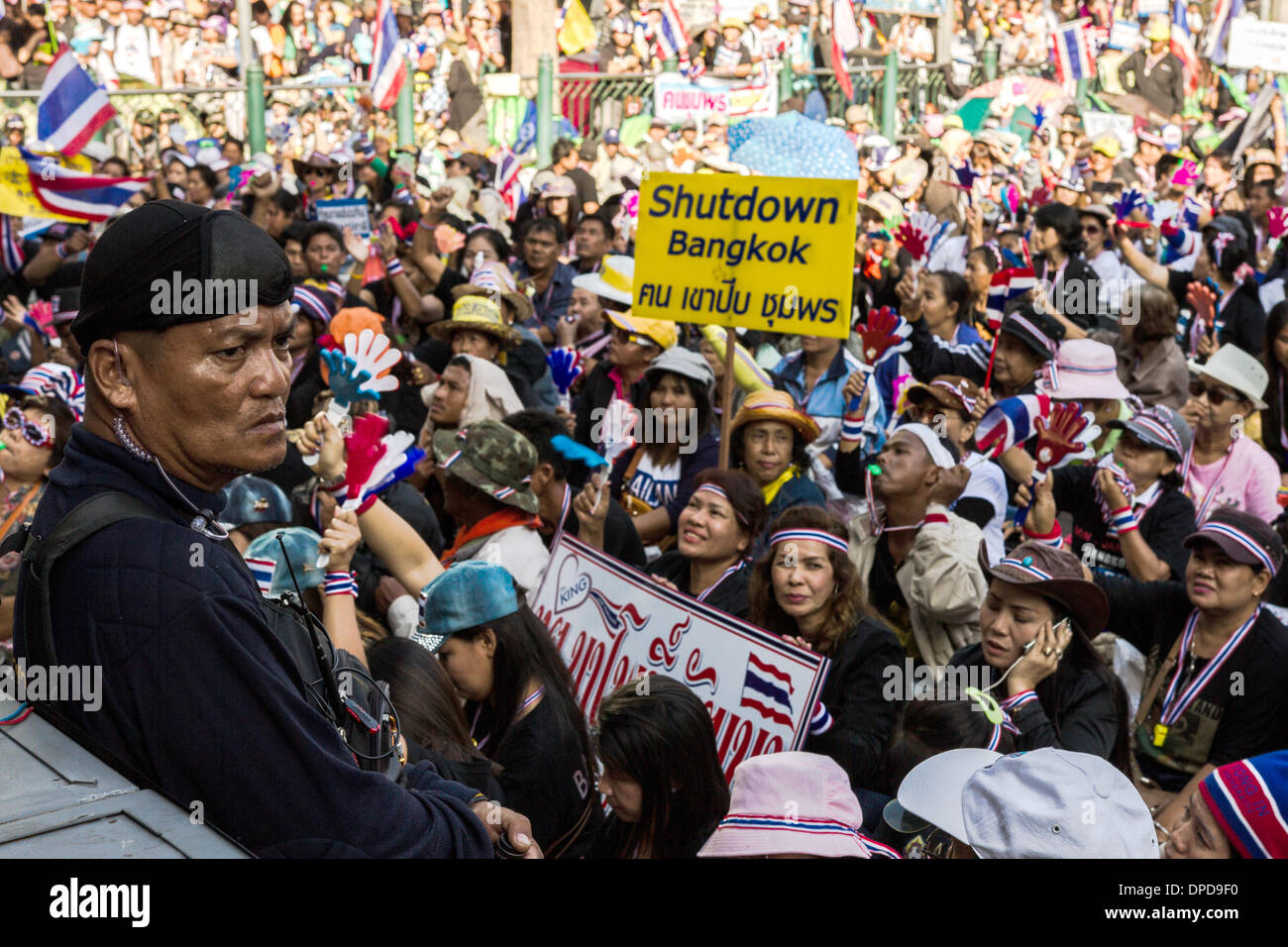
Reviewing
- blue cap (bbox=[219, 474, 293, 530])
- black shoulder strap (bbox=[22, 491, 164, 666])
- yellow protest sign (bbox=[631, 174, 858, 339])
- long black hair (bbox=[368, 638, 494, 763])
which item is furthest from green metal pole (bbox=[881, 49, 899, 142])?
black shoulder strap (bbox=[22, 491, 164, 666])

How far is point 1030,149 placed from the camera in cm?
1791

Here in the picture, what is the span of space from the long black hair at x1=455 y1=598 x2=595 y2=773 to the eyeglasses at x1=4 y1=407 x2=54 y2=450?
2630 mm

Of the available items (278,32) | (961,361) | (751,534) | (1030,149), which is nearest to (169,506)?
(751,534)

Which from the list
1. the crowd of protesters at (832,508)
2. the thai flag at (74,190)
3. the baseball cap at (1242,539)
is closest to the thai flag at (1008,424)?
the crowd of protesters at (832,508)

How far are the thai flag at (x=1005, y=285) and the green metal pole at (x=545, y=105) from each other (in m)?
10.4

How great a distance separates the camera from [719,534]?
4953mm

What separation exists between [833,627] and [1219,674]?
141cm

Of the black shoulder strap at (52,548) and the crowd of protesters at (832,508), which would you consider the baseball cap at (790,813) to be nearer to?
the crowd of protesters at (832,508)

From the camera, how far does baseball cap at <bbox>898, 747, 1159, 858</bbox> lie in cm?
245

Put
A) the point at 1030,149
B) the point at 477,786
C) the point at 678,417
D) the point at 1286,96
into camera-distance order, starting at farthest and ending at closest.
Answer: the point at 1286,96 → the point at 1030,149 → the point at 678,417 → the point at 477,786

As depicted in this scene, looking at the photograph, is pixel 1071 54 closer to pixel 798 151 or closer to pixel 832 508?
pixel 798 151

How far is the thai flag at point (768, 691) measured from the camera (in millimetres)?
4094
